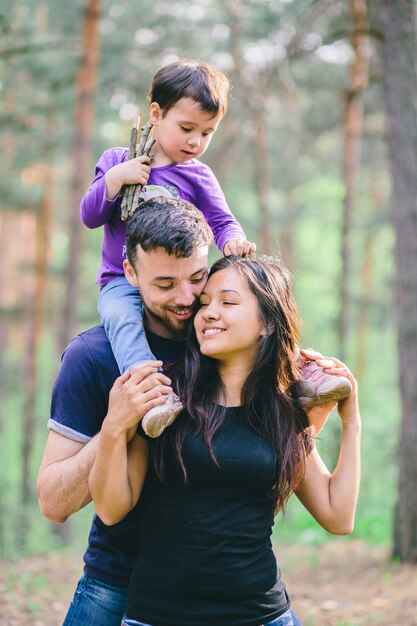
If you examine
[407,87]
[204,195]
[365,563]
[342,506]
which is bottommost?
[365,563]

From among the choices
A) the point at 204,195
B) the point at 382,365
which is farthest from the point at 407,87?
the point at 382,365

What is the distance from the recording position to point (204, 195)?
344 cm

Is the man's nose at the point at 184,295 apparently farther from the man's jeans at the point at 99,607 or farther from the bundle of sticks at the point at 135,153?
the man's jeans at the point at 99,607

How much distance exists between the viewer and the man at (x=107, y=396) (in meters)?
2.75

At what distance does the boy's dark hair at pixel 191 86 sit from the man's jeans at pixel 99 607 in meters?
1.97

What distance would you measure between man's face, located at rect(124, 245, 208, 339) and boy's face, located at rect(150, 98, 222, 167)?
67 cm

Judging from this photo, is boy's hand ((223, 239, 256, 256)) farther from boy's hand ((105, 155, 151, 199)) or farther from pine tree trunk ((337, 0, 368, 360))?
pine tree trunk ((337, 0, 368, 360))

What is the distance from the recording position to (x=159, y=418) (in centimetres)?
249

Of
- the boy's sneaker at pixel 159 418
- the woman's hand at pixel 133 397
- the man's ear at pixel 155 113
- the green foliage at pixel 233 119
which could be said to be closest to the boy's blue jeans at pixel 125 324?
the woman's hand at pixel 133 397

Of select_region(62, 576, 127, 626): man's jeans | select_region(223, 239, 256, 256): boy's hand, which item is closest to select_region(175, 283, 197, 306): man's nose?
select_region(223, 239, 256, 256): boy's hand

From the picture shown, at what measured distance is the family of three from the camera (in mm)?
2521

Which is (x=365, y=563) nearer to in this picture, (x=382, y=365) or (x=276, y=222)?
(x=276, y=222)

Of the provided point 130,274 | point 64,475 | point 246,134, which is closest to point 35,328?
point 246,134

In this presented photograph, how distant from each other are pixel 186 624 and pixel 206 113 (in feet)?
6.68
